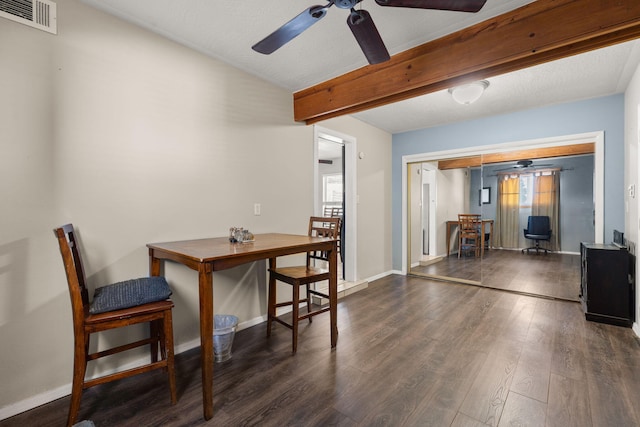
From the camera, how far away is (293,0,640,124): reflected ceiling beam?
1.63 metres

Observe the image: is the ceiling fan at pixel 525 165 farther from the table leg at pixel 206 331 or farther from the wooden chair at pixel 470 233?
the table leg at pixel 206 331

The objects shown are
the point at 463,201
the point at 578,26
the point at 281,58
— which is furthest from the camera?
the point at 463,201

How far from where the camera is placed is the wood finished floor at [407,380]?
1526 mm

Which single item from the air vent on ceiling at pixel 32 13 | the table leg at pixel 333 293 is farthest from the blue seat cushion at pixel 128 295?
the air vent on ceiling at pixel 32 13

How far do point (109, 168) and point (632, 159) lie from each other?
4.42 metres

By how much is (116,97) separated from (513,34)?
2677mm

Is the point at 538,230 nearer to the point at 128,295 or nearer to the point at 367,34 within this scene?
the point at 367,34

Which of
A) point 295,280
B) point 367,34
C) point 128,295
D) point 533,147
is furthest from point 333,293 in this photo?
point 533,147

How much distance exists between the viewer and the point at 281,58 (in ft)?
8.15

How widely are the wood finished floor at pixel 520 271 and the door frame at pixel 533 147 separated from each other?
0.76m

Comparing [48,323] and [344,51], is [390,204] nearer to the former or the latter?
[344,51]

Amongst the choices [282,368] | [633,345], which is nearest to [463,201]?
[633,345]

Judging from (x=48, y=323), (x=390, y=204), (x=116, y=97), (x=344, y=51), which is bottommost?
(x=48, y=323)

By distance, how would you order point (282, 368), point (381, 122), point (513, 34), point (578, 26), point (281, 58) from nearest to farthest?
point (578, 26)
point (513, 34)
point (282, 368)
point (281, 58)
point (381, 122)
